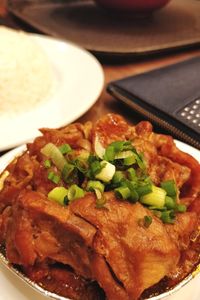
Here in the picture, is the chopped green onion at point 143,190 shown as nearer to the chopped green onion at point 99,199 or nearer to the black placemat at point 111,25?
the chopped green onion at point 99,199

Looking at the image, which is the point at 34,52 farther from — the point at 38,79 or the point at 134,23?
the point at 134,23

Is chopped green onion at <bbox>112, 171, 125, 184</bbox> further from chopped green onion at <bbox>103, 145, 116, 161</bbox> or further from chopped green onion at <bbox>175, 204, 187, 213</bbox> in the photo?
chopped green onion at <bbox>175, 204, 187, 213</bbox>

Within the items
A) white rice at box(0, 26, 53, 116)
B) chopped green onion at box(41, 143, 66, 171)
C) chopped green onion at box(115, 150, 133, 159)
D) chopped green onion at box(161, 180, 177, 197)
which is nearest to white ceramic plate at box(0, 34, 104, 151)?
white rice at box(0, 26, 53, 116)

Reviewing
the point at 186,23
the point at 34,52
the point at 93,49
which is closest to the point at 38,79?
the point at 34,52

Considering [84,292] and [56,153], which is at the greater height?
[56,153]

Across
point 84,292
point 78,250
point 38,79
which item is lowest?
point 38,79

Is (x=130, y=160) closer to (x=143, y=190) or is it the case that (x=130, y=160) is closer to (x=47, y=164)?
(x=143, y=190)
